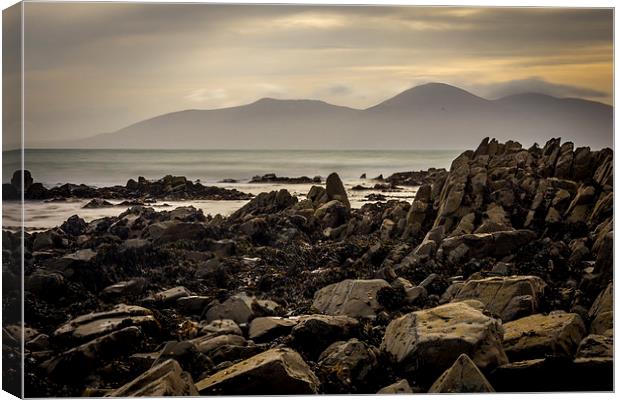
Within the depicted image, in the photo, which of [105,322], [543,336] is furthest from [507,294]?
[105,322]

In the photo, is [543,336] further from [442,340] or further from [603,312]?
[442,340]

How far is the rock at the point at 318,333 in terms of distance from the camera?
9.72m

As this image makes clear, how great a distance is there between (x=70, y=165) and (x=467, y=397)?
3.89m

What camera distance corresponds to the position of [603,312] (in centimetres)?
1011

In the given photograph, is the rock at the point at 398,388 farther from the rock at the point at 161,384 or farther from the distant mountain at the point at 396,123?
the distant mountain at the point at 396,123

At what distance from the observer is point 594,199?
1035cm

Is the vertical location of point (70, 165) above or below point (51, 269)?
above

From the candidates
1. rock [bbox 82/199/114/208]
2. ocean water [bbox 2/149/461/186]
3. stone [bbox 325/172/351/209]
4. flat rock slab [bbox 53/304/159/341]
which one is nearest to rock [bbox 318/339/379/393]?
stone [bbox 325/172/351/209]

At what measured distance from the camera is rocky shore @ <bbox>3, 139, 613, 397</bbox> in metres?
9.52

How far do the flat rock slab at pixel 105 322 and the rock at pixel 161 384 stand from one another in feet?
1.36

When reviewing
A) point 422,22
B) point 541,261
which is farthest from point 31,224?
point 541,261

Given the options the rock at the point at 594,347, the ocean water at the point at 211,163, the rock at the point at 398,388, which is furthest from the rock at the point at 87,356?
the rock at the point at 594,347

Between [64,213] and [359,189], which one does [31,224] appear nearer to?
[64,213]

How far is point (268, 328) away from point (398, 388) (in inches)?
47.5
